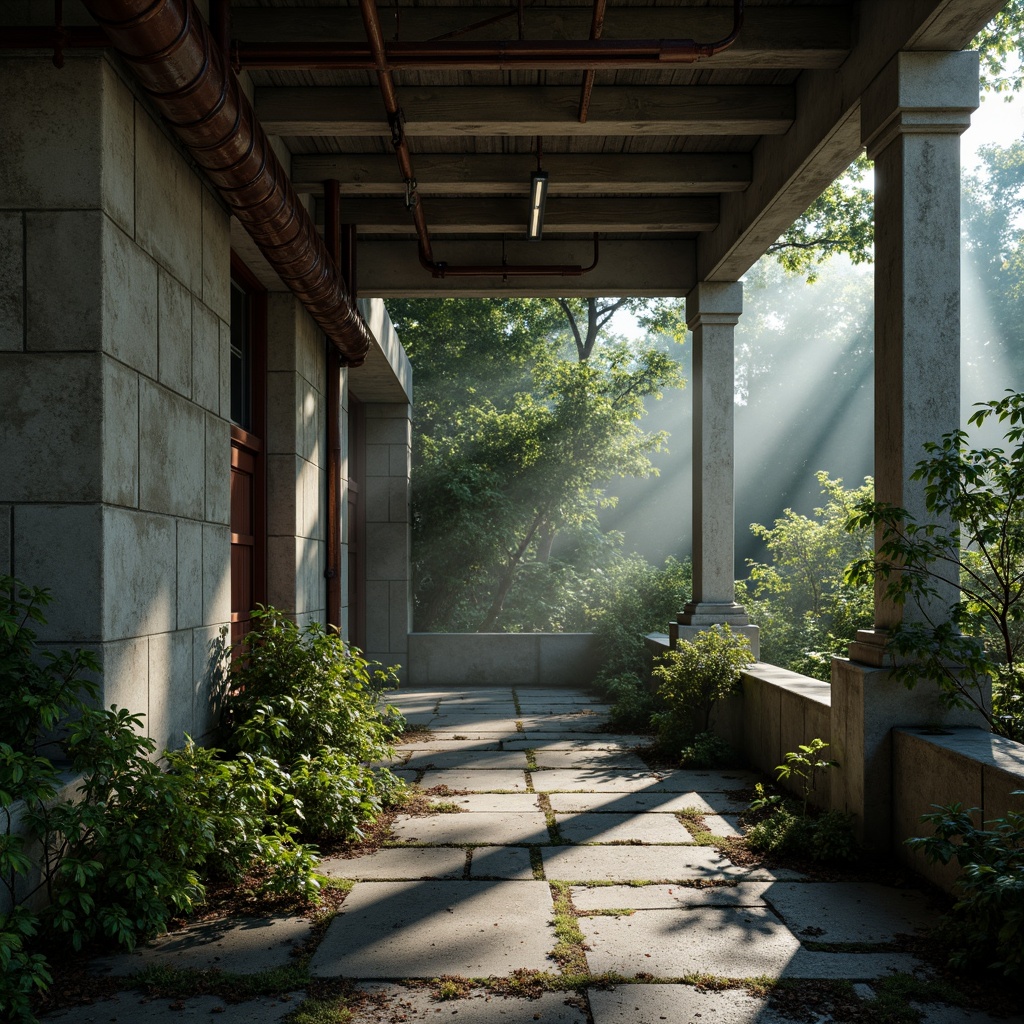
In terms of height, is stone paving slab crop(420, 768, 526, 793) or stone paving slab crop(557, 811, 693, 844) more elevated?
stone paving slab crop(557, 811, 693, 844)

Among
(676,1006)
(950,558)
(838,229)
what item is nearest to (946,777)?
(950,558)

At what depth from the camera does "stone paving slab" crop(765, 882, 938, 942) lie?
11.7 feet

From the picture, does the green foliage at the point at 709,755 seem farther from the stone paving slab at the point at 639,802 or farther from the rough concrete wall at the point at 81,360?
the rough concrete wall at the point at 81,360

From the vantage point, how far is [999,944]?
3113 millimetres

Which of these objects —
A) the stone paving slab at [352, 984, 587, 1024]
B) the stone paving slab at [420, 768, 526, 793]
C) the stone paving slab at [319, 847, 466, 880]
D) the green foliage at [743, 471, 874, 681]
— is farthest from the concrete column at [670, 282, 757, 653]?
the stone paving slab at [352, 984, 587, 1024]

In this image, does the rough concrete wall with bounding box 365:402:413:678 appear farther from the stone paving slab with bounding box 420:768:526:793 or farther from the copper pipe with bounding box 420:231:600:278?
the stone paving slab with bounding box 420:768:526:793

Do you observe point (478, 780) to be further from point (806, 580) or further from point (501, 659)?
point (806, 580)

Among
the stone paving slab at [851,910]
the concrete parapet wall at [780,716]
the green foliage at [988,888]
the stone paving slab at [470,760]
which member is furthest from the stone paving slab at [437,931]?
the stone paving slab at [470,760]

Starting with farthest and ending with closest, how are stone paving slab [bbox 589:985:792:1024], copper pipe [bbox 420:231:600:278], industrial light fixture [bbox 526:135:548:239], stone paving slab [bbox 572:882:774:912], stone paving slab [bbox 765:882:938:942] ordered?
copper pipe [bbox 420:231:600:278]
industrial light fixture [bbox 526:135:548:239]
stone paving slab [bbox 572:882:774:912]
stone paving slab [bbox 765:882:938:942]
stone paving slab [bbox 589:985:792:1024]

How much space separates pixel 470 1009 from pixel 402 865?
1.57 m

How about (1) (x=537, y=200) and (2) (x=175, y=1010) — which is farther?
(1) (x=537, y=200)

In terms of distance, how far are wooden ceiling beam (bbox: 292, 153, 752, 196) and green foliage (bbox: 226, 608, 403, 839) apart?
3.22 m

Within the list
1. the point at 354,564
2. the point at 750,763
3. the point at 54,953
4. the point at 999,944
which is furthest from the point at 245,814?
the point at 354,564

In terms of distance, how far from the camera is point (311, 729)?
502 centimetres
